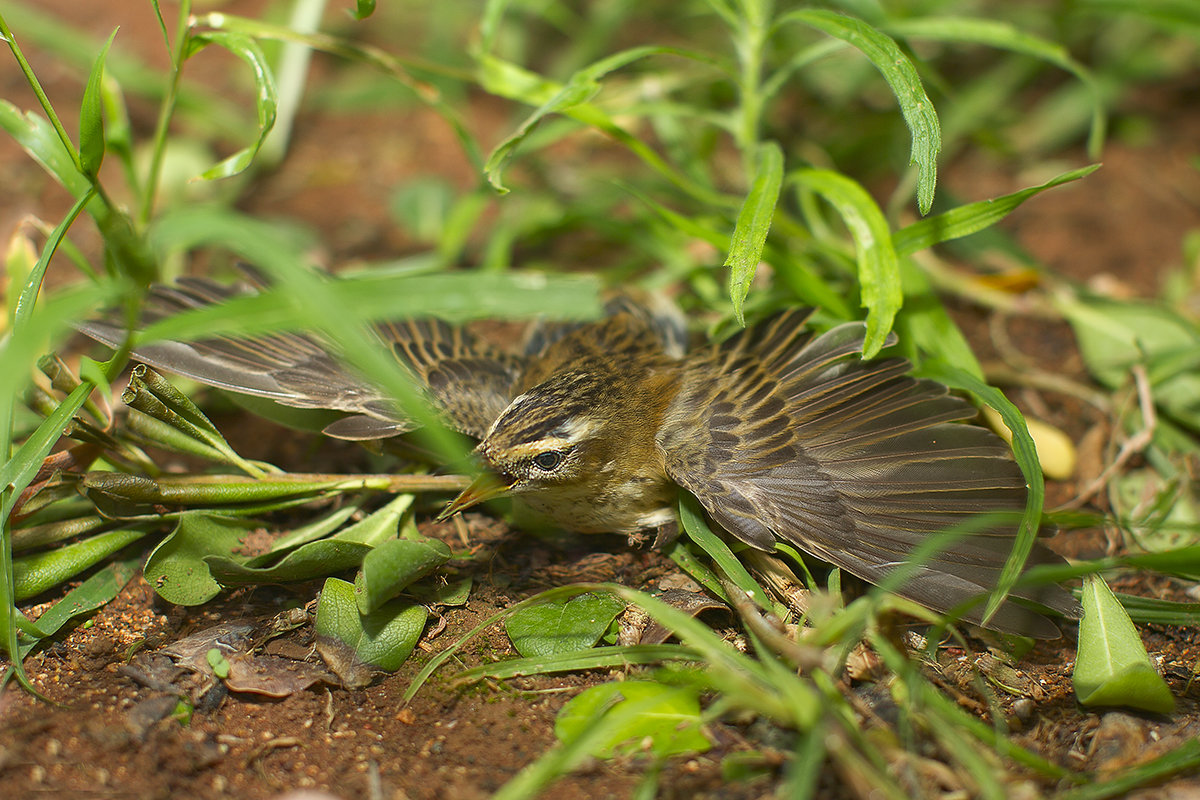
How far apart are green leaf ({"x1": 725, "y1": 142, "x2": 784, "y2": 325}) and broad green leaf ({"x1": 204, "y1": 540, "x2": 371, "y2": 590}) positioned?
5.59 feet

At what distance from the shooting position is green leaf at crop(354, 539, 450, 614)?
3.04m

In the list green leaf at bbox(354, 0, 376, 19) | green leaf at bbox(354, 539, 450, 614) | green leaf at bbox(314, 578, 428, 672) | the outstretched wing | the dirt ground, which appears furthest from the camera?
green leaf at bbox(354, 0, 376, 19)

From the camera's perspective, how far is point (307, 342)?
409 cm

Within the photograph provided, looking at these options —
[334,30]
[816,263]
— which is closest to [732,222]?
[816,263]

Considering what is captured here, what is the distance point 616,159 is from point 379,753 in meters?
4.57

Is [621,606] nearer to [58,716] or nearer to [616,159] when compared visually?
[58,716]

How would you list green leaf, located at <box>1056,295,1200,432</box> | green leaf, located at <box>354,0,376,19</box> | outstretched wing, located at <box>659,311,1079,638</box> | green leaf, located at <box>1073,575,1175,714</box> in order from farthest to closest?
green leaf, located at <box>1056,295,1200,432</box>, green leaf, located at <box>354,0,376,19</box>, outstretched wing, located at <box>659,311,1079,638</box>, green leaf, located at <box>1073,575,1175,714</box>

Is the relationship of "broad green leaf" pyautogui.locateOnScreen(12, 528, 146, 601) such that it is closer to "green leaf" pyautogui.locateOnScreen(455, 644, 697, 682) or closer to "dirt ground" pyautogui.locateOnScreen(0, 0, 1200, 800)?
"dirt ground" pyautogui.locateOnScreen(0, 0, 1200, 800)

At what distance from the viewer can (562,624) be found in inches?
129

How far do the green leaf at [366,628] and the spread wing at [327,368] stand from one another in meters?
0.72

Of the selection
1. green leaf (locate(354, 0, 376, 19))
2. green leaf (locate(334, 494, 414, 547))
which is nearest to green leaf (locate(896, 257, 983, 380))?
green leaf (locate(334, 494, 414, 547))

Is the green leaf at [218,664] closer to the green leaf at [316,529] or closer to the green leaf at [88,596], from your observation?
the green leaf at [316,529]

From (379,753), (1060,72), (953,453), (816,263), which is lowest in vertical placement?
(379,753)

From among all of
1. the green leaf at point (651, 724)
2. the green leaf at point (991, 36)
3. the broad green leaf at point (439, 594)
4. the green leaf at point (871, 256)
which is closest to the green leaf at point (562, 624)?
the broad green leaf at point (439, 594)
